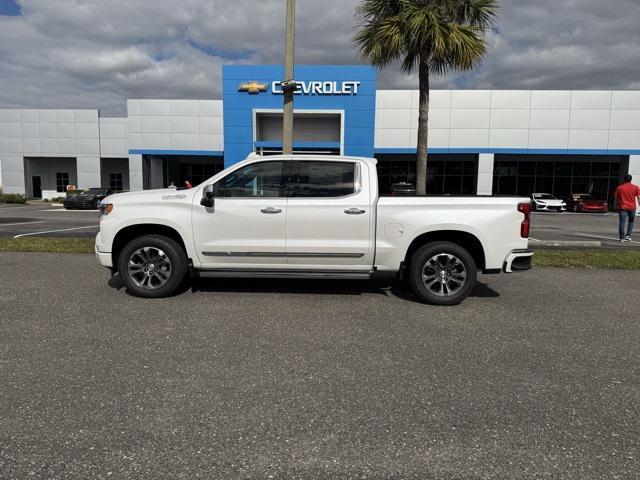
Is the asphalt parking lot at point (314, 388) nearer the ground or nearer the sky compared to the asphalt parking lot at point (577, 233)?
nearer the ground

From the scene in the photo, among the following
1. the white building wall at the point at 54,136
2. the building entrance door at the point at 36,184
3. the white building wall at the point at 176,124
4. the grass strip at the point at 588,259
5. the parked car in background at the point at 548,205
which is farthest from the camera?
the building entrance door at the point at 36,184

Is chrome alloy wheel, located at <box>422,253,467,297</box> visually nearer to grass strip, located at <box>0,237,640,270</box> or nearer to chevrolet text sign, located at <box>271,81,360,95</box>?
grass strip, located at <box>0,237,640,270</box>

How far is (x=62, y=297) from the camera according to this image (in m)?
6.29

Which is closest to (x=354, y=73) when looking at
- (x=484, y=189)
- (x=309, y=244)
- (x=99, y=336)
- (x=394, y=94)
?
(x=394, y=94)

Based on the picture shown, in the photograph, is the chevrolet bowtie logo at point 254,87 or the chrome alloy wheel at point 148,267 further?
the chevrolet bowtie logo at point 254,87

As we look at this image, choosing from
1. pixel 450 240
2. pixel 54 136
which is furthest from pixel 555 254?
pixel 54 136

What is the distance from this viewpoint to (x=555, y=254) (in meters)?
10.1

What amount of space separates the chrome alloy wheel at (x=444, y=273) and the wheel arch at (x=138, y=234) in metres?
3.16

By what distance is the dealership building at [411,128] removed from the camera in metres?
31.0

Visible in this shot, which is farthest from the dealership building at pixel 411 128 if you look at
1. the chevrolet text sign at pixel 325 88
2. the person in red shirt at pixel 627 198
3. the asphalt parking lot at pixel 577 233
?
the person in red shirt at pixel 627 198

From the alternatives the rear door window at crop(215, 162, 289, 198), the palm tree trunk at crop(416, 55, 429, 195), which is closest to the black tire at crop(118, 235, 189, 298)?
the rear door window at crop(215, 162, 289, 198)

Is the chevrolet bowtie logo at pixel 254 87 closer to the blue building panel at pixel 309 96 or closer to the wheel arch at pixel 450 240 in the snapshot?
the blue building panel at pixel 309 96

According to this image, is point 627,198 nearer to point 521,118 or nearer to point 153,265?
point 153,265

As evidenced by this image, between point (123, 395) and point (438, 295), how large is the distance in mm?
4049
